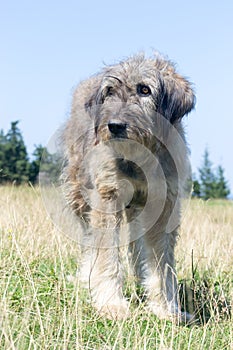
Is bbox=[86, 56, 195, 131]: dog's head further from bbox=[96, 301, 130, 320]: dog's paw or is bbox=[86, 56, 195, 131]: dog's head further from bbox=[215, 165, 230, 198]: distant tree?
bbox=[215, 165, 230, 198]: distant tree

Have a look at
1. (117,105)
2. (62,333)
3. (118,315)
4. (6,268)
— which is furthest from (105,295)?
(117,105)

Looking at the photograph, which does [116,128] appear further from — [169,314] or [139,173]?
[169,314]

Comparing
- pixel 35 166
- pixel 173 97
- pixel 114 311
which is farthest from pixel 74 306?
pixel 35 166

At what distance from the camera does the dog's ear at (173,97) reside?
484cm

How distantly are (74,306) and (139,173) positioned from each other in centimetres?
140

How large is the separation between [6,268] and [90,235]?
1.05 meters

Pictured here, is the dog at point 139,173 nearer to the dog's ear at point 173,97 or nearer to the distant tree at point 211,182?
the dog's ear at point 173,97

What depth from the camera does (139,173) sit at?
4711mm

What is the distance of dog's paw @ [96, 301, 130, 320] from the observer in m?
3.93

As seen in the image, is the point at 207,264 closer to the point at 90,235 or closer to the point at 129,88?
the point at 90,235

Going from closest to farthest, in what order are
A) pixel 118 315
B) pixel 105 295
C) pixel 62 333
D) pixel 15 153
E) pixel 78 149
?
pixel 62 333 → pixel 118 315 → pixel 105 295 → pixel 78 149 → pixel 15 153

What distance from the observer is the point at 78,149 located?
18.4 ft

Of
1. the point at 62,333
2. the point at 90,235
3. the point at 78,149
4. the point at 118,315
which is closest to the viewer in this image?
the point at 62,333

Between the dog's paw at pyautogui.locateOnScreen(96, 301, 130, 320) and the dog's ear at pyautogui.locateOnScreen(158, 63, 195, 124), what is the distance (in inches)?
62.8
